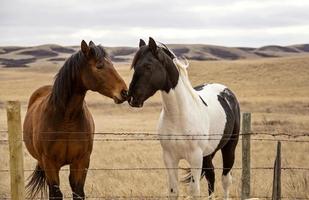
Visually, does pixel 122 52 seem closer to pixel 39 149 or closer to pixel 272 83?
pixel 272 83

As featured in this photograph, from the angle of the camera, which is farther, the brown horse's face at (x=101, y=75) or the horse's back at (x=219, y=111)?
the horse's back at (x=219, y=111)

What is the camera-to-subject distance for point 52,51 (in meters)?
125

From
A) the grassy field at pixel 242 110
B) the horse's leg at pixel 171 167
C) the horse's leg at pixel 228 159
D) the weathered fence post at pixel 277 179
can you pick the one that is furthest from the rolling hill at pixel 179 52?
the weathered fence post at pixel 277 179

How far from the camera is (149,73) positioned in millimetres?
6266

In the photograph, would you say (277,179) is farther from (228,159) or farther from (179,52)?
(179,52)

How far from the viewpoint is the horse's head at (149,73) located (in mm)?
6184

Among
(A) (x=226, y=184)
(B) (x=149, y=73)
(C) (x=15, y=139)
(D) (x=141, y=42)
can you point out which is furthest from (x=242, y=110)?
(C) (x=15, y=139)

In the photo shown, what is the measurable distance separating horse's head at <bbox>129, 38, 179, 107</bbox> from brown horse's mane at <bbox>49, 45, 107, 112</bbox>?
0.45 metres

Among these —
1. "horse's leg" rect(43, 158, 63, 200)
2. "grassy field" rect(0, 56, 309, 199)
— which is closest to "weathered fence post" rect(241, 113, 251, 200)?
"grassy field" rect(0, 56, 309, 199)

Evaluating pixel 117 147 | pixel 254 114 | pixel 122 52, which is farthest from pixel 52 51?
pixel 117 147

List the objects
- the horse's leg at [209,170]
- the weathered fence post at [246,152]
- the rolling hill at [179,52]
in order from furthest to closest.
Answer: the rolling hill at [179,52]
the horse's leg at [209,170]
the weathered fence post at [246,152]

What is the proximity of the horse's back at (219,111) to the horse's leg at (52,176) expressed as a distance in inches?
Answer: 77.2

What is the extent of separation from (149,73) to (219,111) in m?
1.67

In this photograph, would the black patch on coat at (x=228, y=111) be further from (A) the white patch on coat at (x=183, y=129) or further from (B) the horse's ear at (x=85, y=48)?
(B) the horse's ear at (x=85, y=48)
